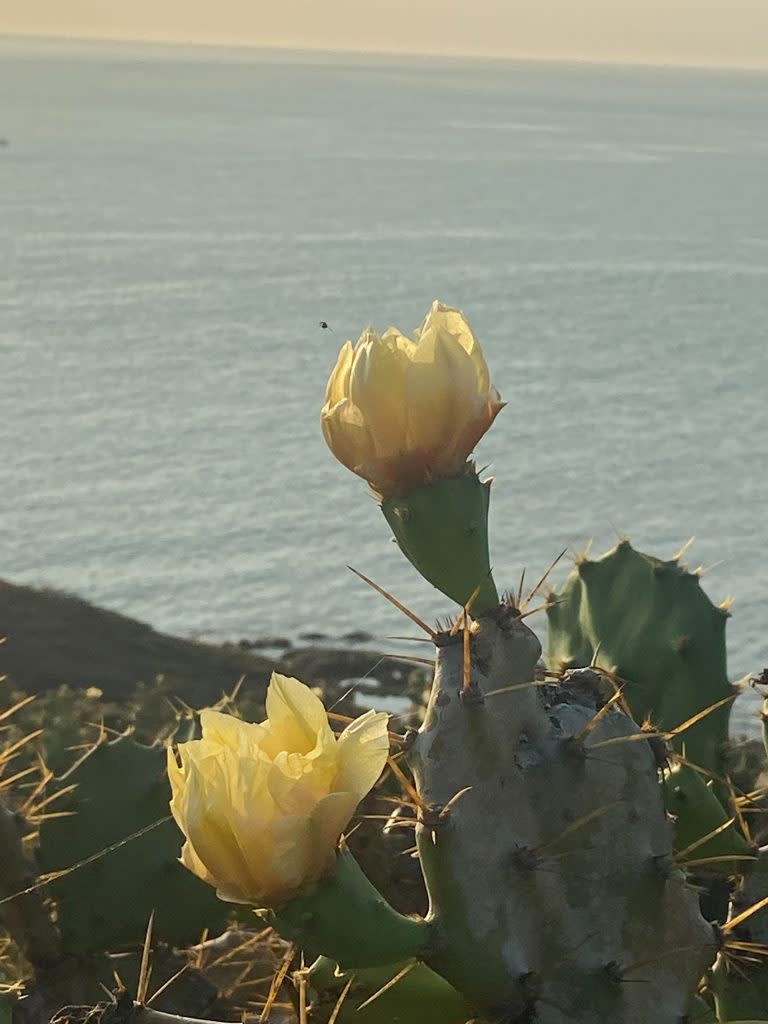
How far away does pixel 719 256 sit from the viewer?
87312 mm

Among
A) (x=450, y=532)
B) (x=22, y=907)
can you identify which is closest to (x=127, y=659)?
(x=22, y=907)

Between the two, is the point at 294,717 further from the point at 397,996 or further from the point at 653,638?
the point at 653,638

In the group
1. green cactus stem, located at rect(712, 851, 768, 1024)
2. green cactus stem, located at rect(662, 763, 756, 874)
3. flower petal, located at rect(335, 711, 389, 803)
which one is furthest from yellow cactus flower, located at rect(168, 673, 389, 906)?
green cactus stem, located at rect(662, 763, 756, 874)

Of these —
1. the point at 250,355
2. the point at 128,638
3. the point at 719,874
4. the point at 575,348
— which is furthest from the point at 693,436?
the point at 719,874

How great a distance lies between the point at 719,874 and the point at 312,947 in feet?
3.92

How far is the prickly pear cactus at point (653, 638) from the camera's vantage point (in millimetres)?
3143

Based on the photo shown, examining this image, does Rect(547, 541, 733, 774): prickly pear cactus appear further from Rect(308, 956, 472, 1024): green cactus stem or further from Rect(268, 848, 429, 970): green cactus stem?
Rect(268, 848, 429, 970): green cactus stem

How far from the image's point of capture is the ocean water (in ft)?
126

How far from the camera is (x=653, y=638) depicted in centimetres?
316

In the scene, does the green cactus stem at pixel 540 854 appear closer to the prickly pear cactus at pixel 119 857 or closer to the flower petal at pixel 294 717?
the flower petal at pixel 294 717

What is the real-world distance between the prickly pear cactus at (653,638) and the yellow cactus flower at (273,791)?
1341 millimetres

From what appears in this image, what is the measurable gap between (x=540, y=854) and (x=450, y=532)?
1.45ft

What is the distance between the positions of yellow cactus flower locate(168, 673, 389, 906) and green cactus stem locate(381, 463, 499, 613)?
0.44 metres

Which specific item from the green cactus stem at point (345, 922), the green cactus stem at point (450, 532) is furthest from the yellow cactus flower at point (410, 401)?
the green cactus stem at point (345, 922)
